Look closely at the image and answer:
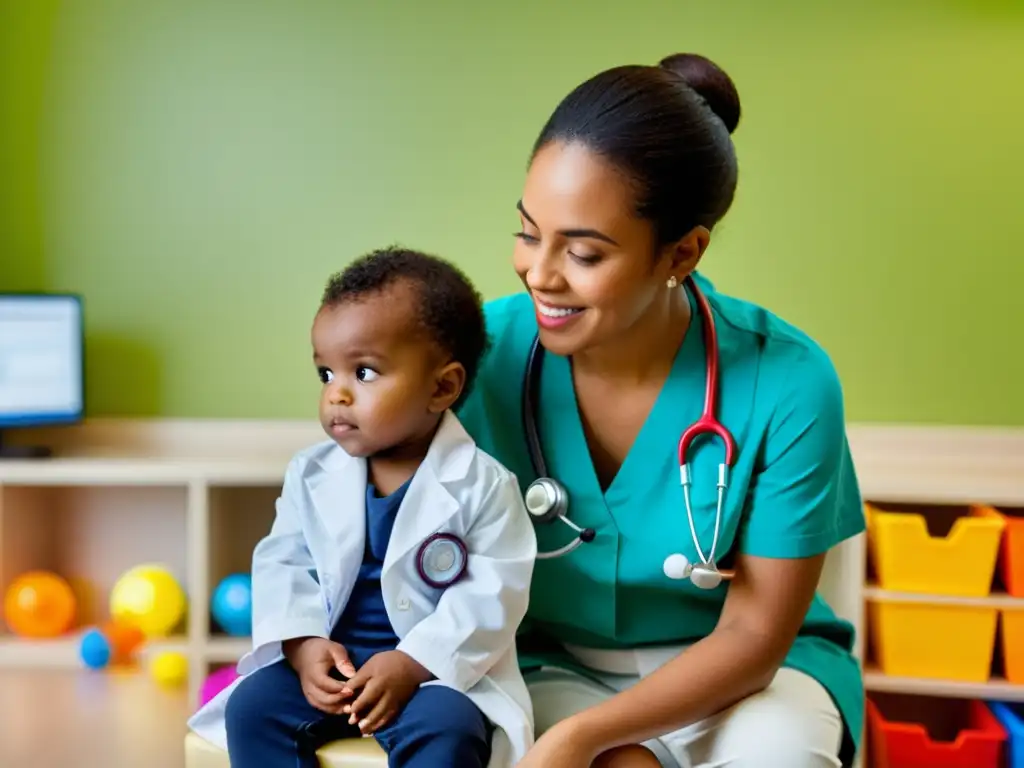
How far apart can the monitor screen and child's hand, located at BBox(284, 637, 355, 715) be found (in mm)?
1450

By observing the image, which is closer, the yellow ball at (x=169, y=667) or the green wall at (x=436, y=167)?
the yellow ball at (x=169, y=667)

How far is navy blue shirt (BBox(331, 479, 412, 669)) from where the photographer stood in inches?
49.9

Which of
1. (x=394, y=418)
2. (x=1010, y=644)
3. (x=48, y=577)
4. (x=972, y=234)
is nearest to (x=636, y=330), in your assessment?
(x=394, y=418)

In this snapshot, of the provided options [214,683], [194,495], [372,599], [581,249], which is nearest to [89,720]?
[214,683]

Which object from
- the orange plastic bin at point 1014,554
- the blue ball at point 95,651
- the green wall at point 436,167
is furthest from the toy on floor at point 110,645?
the orange plastic bin at point 1014,554

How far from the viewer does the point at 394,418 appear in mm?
1247

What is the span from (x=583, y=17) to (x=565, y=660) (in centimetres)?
163

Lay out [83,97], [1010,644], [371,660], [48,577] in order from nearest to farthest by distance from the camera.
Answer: [371,660]
[1010,644]
[48,577]
[83,97]

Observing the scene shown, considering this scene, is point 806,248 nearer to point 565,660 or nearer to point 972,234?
point 972,234

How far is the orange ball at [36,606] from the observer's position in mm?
2359

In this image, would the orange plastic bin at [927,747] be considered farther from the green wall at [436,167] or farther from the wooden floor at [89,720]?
the wooden floor at [89,720]

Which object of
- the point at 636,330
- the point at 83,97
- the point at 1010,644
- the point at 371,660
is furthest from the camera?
the point at 83,97

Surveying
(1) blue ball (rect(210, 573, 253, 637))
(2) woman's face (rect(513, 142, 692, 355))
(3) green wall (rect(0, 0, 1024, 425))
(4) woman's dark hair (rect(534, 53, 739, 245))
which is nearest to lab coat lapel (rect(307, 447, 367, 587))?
(2) woman's face (rect(513, 142, 692, 355))

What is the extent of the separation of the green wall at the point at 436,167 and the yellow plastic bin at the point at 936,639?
0.53 meters
